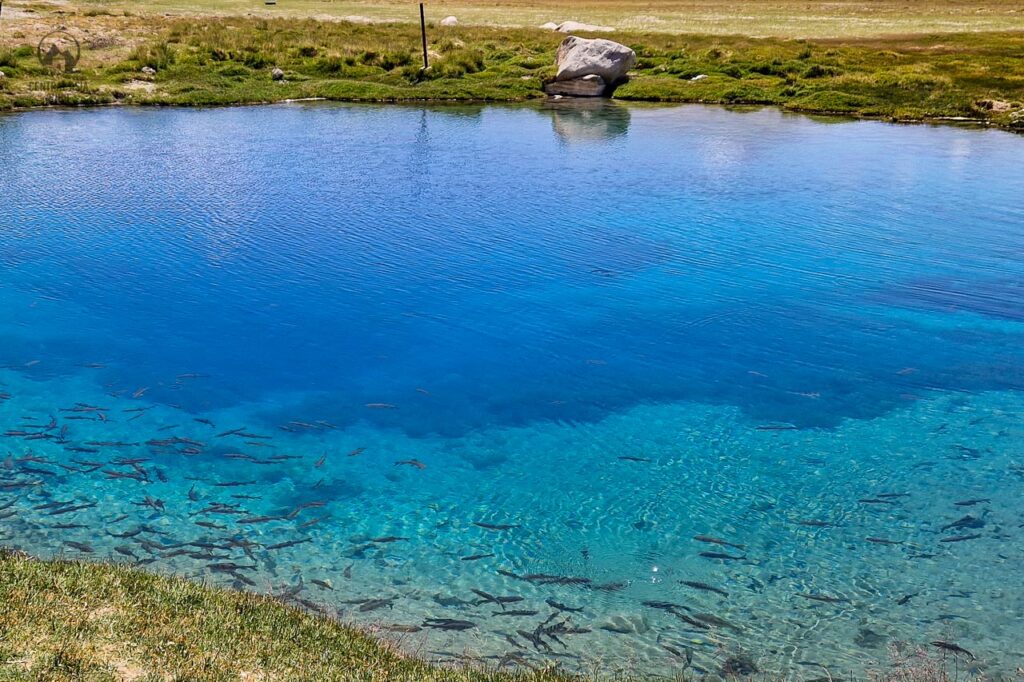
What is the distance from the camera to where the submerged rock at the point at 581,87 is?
2183 inches

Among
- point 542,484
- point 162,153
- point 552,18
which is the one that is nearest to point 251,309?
point 542,484

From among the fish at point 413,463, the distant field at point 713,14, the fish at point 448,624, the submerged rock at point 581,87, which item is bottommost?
the fish at point 448,624

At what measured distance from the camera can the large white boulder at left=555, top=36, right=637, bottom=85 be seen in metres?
55.4

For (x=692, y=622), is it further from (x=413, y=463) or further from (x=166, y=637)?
(x=166, y=637)

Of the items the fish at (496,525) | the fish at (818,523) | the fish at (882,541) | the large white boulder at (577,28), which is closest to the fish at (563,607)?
the fish at (496,525)

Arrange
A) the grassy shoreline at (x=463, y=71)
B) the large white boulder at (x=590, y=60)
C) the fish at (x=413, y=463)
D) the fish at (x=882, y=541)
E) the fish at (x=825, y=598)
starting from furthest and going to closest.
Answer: the large white boulder at (x=590, y=60) < the grassy shoreline at (x=463, y=71) < the fish at (x=413, y=463) < the fish at (x=882, y=541) < the fish at (x=825, y=598)

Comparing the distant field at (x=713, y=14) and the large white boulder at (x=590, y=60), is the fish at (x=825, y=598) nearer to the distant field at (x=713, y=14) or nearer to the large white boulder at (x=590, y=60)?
the large white boulder at (x=590, y=60)

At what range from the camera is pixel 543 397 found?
17.2m

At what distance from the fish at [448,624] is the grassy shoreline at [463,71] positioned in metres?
43.2

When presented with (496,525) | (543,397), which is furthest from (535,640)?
(543,397)

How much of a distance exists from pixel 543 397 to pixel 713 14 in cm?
11014

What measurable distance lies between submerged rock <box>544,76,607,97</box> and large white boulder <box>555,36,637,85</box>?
25 cm

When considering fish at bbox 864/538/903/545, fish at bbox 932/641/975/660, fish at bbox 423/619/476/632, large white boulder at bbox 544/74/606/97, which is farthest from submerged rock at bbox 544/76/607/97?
fish at bbox 932/641/975/660

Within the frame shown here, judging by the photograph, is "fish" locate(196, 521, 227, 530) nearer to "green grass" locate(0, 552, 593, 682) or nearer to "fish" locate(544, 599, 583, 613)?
"green grass" locate(0, 552, 593, 682)
